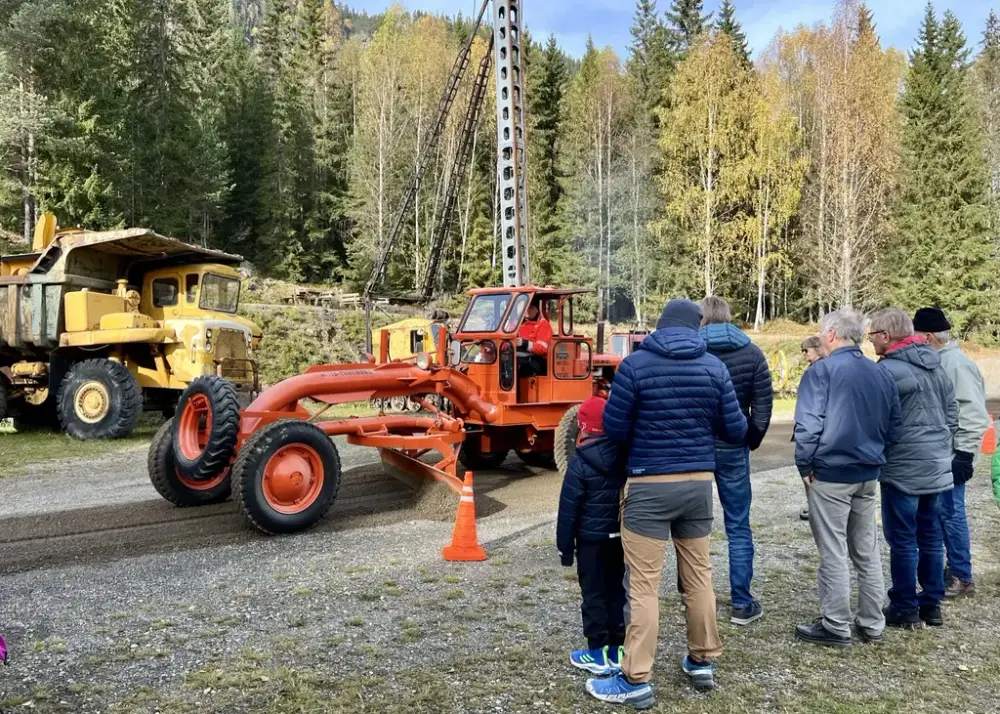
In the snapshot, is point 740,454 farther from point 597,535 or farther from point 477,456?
point 477,456

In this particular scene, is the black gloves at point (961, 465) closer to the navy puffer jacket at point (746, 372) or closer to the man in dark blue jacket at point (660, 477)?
the navy puffer jacket at point (746, 372)

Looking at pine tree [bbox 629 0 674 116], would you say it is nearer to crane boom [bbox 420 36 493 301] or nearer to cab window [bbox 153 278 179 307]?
crane boom [bbox 420 36 493 301]

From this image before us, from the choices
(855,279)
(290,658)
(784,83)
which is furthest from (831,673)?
(784,83)

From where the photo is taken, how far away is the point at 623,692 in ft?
10.6

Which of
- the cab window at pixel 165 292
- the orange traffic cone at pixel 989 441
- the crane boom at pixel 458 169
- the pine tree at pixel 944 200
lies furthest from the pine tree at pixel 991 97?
the cab window at pixel 165 292

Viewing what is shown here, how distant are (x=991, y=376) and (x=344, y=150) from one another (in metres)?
29.9

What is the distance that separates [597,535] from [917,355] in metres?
2.28

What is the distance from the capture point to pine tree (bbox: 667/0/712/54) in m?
37.8

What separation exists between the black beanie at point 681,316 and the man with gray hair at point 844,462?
3.30 feet

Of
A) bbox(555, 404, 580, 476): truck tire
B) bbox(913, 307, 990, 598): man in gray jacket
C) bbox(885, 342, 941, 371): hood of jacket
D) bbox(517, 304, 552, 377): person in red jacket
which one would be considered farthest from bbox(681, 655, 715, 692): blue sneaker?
bbox(517, 304, 552, 377): person in red jacket

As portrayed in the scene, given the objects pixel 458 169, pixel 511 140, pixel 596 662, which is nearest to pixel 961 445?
pixel 596 662

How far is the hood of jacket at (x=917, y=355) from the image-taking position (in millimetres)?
4172

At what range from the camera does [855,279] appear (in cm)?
2956

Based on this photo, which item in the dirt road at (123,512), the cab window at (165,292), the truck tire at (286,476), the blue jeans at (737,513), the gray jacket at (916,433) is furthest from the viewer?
the cab window at (165,292)
